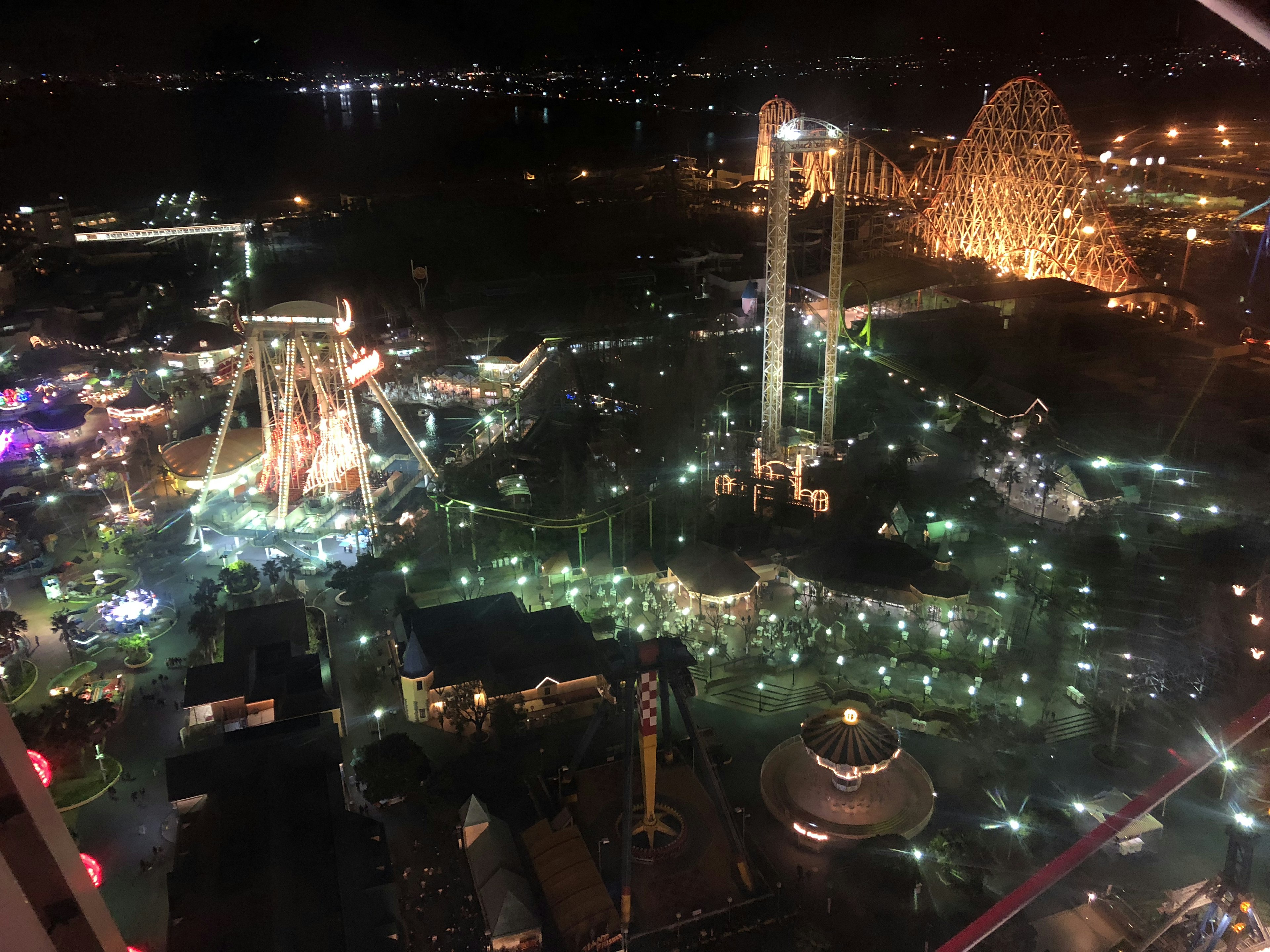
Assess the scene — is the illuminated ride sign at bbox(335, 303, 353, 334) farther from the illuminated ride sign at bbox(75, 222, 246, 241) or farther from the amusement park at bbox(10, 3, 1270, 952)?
the illuminated ride sign at bbox(75, 222, 246, 241)

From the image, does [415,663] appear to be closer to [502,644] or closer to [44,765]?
[502,644]

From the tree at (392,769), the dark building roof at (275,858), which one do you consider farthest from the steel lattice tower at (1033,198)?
the dark building roof at (275,858)

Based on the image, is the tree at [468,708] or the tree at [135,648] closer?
the tree at [468,708]

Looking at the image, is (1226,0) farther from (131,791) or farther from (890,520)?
(890,520)

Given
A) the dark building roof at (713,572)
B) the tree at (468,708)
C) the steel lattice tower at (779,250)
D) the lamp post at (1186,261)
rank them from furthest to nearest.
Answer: the lamp post at (1186,261) → the steel lattice tower at (779,250) → the dark building roof at (713,572) → the tree at (468,708)

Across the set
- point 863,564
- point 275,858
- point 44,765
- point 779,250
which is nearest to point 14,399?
point 44,765

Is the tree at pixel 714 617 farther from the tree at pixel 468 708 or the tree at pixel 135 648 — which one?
the tree at pixel 135 648

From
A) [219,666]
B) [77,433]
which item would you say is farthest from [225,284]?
[219,666]

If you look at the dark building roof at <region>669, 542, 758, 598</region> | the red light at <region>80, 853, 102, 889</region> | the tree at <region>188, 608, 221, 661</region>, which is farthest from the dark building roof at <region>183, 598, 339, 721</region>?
the dark building roof at <region>669, 542, 758, 598</region>
